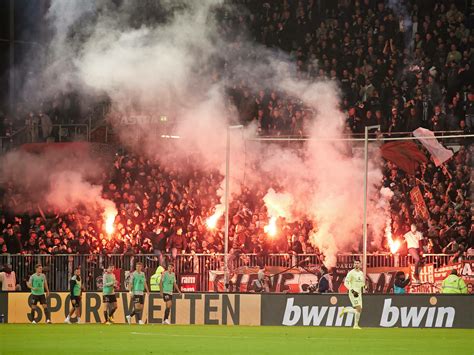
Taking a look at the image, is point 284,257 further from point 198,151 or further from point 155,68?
point 155,68

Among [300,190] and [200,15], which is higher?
[200,15]

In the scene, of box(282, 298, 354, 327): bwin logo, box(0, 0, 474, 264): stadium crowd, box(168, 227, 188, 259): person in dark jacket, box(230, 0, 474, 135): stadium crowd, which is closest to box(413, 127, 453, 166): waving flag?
box(0, 0, 474, 264): stadium crowd

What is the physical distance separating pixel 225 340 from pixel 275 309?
7.00 m

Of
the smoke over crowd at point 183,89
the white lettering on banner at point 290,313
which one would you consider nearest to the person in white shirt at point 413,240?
the white lettering on banner at point 290,313

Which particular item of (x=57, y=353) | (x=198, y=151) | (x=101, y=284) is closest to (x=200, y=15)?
(x=198, y=151)

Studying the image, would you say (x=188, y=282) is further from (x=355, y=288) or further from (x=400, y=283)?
(x=355, y=288)

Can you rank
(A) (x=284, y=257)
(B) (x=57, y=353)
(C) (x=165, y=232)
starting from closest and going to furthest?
1. (B) (x=57, y=353)
2. (A) (x=284, y=257)
3. (C) (x=165, y=232)

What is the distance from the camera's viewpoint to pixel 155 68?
37.2 m

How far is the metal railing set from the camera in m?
30.9

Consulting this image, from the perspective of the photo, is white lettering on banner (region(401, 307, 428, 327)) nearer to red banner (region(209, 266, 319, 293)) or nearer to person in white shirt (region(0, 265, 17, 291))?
red banner (region(209, 266, 319, 293))

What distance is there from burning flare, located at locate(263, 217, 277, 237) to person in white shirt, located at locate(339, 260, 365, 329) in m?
5.83

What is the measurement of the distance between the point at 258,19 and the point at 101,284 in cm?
1235

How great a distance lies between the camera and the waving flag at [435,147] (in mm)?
31812

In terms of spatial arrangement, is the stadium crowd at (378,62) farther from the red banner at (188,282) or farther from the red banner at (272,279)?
the red banner at (188,282)
